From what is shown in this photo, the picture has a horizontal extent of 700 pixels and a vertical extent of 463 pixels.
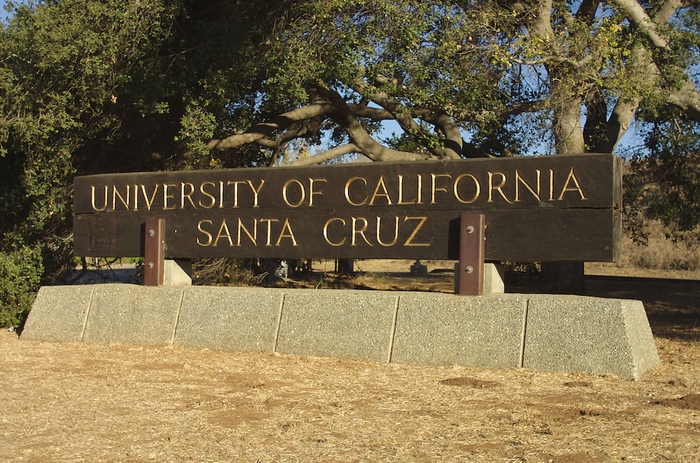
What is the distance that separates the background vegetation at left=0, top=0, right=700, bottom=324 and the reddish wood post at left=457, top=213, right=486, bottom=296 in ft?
13.0

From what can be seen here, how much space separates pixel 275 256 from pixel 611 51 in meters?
6.07

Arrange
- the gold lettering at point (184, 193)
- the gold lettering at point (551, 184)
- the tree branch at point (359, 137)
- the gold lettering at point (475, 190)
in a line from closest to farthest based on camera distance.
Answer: the gold lettering at point (551, 184), the gold lettering at point (475, 190), the gold lettering at point (184, 193), the tree branch at point (359, 137)

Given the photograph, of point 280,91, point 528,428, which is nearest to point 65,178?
point 280,91

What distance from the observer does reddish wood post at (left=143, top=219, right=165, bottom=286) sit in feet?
33.9

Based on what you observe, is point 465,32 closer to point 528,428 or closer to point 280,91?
point 280,91

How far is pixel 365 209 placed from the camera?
927cm

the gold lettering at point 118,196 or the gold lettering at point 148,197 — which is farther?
the gold lettering at point 118,196

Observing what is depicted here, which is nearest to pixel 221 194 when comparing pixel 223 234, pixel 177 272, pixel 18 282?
pixel 223 234

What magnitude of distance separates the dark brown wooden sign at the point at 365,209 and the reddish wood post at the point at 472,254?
0.13 m

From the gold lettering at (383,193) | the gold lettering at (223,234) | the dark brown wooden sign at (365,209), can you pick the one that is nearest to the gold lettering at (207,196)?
the dark brown wooden sign at (365,209)

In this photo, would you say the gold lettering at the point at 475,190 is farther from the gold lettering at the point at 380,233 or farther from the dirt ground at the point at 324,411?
the dirt ground at the point at 324,411

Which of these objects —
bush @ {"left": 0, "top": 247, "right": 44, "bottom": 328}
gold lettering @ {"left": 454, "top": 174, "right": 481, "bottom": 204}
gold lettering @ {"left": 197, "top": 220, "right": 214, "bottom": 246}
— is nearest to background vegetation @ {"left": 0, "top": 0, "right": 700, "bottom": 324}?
bush @ {"left": 0, "top": 247, "right": 44, "bottom": 328}

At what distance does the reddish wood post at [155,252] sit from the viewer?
10336 mm

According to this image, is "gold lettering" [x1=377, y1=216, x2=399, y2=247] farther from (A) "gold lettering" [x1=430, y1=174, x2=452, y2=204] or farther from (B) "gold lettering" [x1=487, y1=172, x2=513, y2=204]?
(B) "gold lettering" [x1=487, y1=172, x2=513, y2=204]
